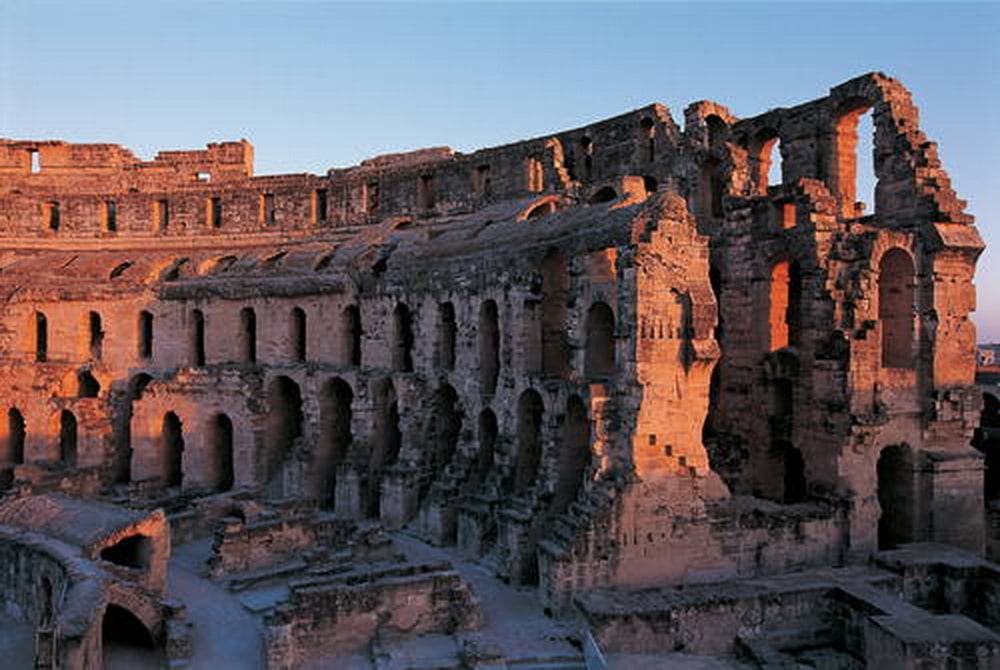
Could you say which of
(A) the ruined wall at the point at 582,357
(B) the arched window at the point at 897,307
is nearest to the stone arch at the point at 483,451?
(A) the ruined wall at the point at 582,357

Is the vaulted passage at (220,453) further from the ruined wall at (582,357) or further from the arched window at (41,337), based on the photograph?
the arched window at (41,337)

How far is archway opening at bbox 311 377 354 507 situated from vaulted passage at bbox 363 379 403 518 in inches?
53.8

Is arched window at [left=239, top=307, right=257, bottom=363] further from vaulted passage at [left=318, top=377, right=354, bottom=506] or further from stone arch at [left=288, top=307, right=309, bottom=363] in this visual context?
vaulted passage at [left=318, top=377, right=354, bottom=506]

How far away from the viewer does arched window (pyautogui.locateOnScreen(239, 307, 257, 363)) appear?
29578 mm

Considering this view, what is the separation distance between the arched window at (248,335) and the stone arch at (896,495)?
20897 millimetres

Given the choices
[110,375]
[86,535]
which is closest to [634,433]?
A: [86,535]

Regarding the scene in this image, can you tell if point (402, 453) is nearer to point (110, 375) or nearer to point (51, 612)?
point (51, 612)

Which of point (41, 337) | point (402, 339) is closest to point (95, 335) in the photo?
point (41, 337)

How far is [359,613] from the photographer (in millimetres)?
15133

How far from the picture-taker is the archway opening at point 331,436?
2595cm

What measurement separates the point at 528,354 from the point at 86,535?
1081cm

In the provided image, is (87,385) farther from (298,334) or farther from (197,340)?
(298,334)

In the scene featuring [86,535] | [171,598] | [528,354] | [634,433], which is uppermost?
[528,354]

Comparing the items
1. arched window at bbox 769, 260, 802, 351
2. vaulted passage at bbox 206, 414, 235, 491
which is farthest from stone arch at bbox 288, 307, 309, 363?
arched window at bbox 769, 260, 802, 351
